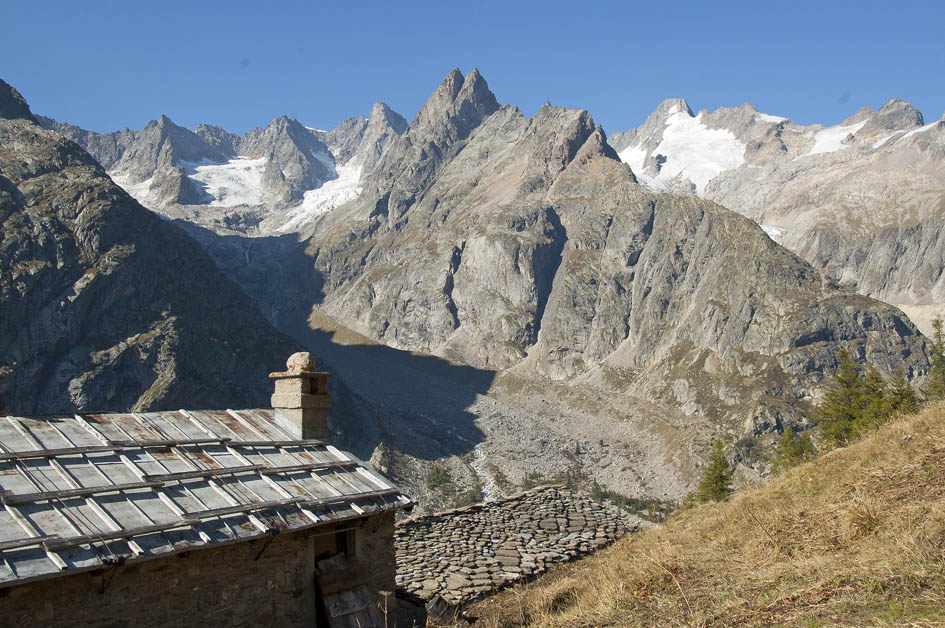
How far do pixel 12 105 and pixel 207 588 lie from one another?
20646 cm

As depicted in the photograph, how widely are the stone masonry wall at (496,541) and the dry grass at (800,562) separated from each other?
40.3 inches

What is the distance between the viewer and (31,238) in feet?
417

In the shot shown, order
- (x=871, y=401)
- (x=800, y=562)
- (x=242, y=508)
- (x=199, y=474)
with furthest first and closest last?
(x=871, y=401)
(x=199, y=474)
(x=242, y=508)
(x=800, y=562)

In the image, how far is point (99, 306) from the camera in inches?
5167

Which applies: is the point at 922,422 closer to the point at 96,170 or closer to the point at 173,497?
the point at 173,497

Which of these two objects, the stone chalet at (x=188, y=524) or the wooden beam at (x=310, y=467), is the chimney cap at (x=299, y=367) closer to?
the stone chalet at (x=188, y=524)

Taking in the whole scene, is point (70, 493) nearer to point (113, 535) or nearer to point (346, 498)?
point (113, 535)

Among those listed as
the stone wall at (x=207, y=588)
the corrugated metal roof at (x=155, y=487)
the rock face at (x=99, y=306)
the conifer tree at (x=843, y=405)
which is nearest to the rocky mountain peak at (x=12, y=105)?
the rock face at (x=99, y=306)

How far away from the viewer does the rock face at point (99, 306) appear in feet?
393

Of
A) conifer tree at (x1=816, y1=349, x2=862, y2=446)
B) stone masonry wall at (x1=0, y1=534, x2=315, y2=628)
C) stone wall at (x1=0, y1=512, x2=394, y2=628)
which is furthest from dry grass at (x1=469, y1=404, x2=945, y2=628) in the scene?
conifer tree at (x1=816, y1=349, x2=862, y2=446)

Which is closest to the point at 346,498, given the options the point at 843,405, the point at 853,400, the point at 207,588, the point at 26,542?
the point at 207,588

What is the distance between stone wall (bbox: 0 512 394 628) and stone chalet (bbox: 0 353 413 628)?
0.02 meters

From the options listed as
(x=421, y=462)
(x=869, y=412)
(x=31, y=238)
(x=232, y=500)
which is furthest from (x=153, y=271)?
(x=232, y=500)

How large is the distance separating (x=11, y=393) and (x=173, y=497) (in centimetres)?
12187
